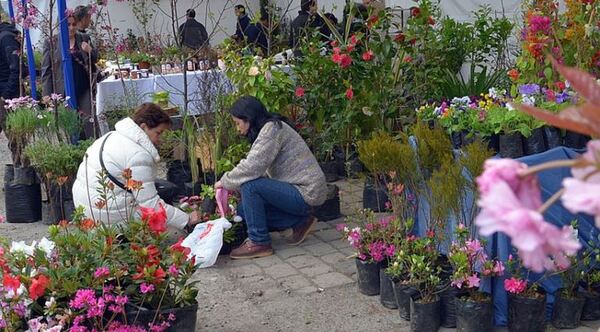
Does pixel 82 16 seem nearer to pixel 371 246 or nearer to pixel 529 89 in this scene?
pixel 371 246

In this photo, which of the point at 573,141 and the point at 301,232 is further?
the point at 301,232

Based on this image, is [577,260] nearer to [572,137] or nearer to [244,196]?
[572,137]

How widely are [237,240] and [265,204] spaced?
0.34 m

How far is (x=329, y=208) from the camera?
5.79 m

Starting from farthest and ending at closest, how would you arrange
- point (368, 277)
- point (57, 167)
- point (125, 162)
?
point (57, 167) → point (125, 162) → point (368, 277)

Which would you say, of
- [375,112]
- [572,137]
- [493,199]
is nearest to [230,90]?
[375,112]

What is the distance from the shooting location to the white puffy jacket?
4.63 m

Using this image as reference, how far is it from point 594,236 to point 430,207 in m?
0.83

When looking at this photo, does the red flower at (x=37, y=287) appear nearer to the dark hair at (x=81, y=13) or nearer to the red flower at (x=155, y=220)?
the red flower at (x=155, y=220)

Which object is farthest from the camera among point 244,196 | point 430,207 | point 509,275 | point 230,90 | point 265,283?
point 230,90

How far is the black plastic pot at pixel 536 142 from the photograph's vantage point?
3.98 m

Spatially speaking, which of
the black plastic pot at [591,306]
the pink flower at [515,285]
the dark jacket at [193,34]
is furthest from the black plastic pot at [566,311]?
the dark jacket at [193,34]

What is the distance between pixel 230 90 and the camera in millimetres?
6840

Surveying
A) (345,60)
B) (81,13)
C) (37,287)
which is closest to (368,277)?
(37,287)
